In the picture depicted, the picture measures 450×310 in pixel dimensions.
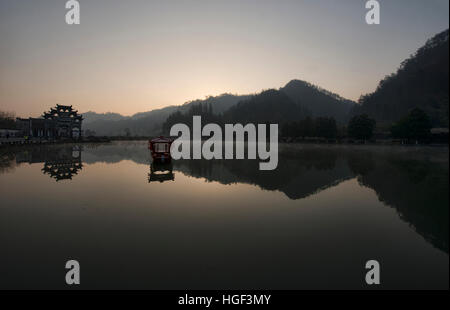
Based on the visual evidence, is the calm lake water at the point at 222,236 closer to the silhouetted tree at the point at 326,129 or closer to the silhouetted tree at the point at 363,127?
the silhouetted tree at the point at 363,127

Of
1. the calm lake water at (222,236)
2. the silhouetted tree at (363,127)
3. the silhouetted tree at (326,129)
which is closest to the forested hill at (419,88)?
the silhouetted tree at (363,127)

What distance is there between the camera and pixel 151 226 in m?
8.51

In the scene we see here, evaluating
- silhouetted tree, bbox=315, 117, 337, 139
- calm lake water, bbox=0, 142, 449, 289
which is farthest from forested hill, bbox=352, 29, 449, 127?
calm lake water, bbox=0, 142, 449, 289

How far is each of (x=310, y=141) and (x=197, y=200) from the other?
85382 mm

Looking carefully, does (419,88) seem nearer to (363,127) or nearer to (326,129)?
(326,129)

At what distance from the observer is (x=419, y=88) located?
120 metres

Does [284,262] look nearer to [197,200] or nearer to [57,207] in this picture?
[197,200]

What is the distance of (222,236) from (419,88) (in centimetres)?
15738

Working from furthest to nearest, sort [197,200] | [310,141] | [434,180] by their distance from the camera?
[310,141] → [434,180] → [197,200]

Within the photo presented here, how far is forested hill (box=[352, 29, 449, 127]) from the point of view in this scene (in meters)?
107

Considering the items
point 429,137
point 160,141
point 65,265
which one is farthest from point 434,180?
point 429,137

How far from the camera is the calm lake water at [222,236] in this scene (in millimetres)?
5547

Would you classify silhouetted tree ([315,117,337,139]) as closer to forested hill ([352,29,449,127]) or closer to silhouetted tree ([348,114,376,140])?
silhouetted tree ([348,114,376,140])

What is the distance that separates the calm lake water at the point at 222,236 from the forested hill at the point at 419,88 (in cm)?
11249
